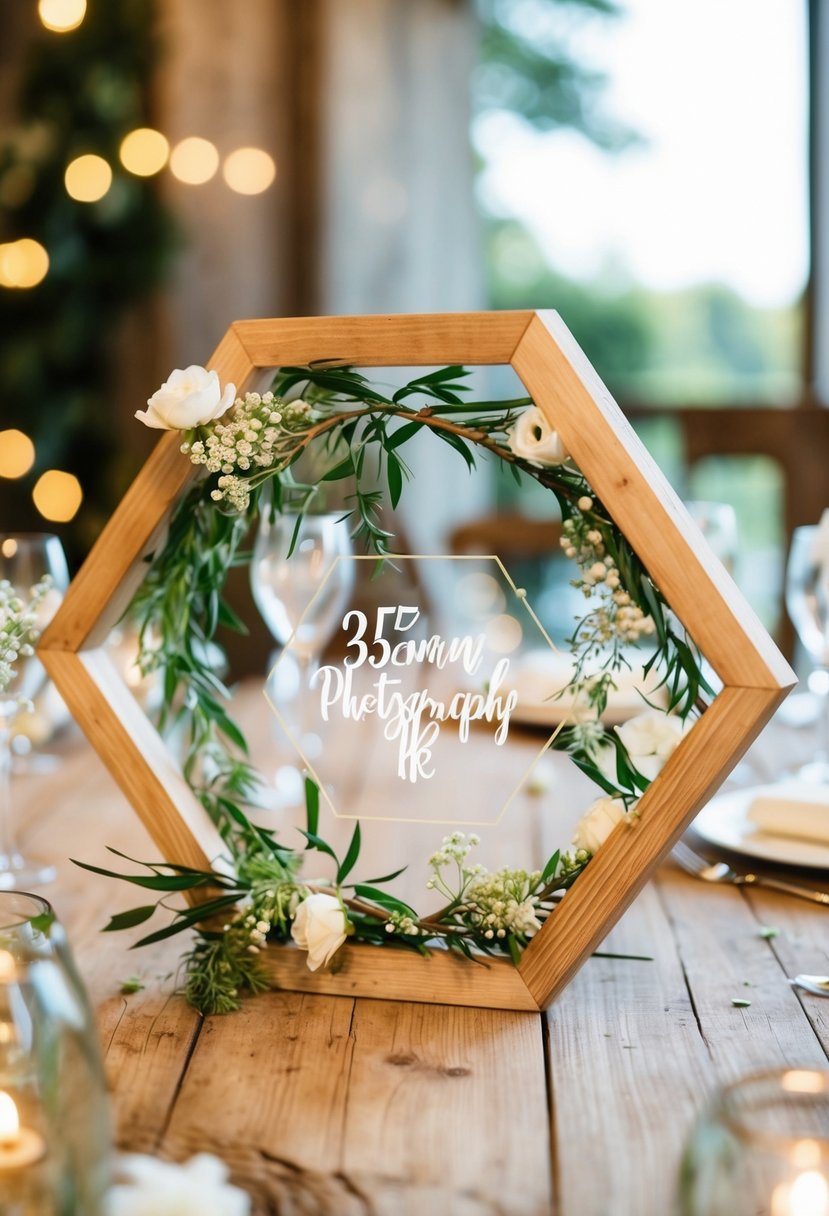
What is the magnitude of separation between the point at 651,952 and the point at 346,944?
24cm

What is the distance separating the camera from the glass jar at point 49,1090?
20.1 inches

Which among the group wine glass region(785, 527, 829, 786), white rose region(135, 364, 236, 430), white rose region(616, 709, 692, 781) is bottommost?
wine glass region(785, 527, 829, 786)

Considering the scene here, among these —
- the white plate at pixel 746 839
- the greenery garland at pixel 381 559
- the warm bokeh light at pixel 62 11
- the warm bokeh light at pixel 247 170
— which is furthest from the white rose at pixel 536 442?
the warm bokeh light at pixel 247 170

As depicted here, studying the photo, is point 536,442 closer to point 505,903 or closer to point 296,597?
point 505,903

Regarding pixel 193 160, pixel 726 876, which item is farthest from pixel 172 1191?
pixel 193 160

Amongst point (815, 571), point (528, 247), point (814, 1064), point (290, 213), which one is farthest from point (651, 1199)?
point (528, 247)

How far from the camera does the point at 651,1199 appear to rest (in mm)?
574

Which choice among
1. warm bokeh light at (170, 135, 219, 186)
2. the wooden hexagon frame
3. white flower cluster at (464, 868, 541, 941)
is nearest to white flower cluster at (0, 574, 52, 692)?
the wooden hexagon frame

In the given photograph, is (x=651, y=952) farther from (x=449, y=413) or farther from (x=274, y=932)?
(x=449, y=413)

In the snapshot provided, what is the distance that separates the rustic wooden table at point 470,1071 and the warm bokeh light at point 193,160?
2585 mm

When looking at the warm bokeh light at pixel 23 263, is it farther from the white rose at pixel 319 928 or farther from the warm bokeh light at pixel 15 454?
the white rose at pixel 319 928

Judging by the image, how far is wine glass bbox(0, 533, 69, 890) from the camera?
107 cm

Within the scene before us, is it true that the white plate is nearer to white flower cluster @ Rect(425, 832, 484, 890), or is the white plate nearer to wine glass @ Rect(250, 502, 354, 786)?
white flower cluster @ Rect(425, 832, 484, 890)

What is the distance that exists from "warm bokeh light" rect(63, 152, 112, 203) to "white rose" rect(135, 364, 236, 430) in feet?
7.70
